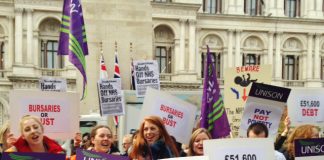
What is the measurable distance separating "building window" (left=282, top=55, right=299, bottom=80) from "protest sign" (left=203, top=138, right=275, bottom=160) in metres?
36.6

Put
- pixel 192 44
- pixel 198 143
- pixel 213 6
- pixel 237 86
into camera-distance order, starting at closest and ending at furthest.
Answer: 1. pixel 198 143
2. pixel 237 86
3. pixel 192 44
4. pixel 213 6

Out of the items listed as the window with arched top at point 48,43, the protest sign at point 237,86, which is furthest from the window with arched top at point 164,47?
the protest sign at point 237,86

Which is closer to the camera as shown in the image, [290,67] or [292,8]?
[290,67]

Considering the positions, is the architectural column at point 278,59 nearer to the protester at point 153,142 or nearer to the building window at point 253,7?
the building window at point 253,7

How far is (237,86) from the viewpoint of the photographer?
7.41 meters

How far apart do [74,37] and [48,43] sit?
2590cm

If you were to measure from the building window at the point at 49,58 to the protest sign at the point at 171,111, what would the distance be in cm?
2941

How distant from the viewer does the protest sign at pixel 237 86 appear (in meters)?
7.17

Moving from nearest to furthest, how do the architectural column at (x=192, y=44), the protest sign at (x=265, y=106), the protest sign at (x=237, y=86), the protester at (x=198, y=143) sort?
the protester at (x=198, y=143) < the protest sign at (x=265, y=106) < the protest sign at (x=237, y=86) < the architectural column at (x=192, y=44)

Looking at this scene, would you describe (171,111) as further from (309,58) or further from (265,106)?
→ (309,58)

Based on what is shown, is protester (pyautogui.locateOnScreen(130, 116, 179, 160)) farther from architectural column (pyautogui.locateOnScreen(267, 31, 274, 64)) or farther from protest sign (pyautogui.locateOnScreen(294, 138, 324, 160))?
architectural column (pyautogui.locateOnScreen(267, 31, 274, 64))

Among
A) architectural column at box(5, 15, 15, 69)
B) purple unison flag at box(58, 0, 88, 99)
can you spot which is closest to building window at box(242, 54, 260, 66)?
architectural column at box(5, 15, 15, 69)

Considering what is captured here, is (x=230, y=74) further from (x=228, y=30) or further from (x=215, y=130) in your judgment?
(x=228, y=30)

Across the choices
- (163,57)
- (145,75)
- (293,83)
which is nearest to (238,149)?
(145,75)
